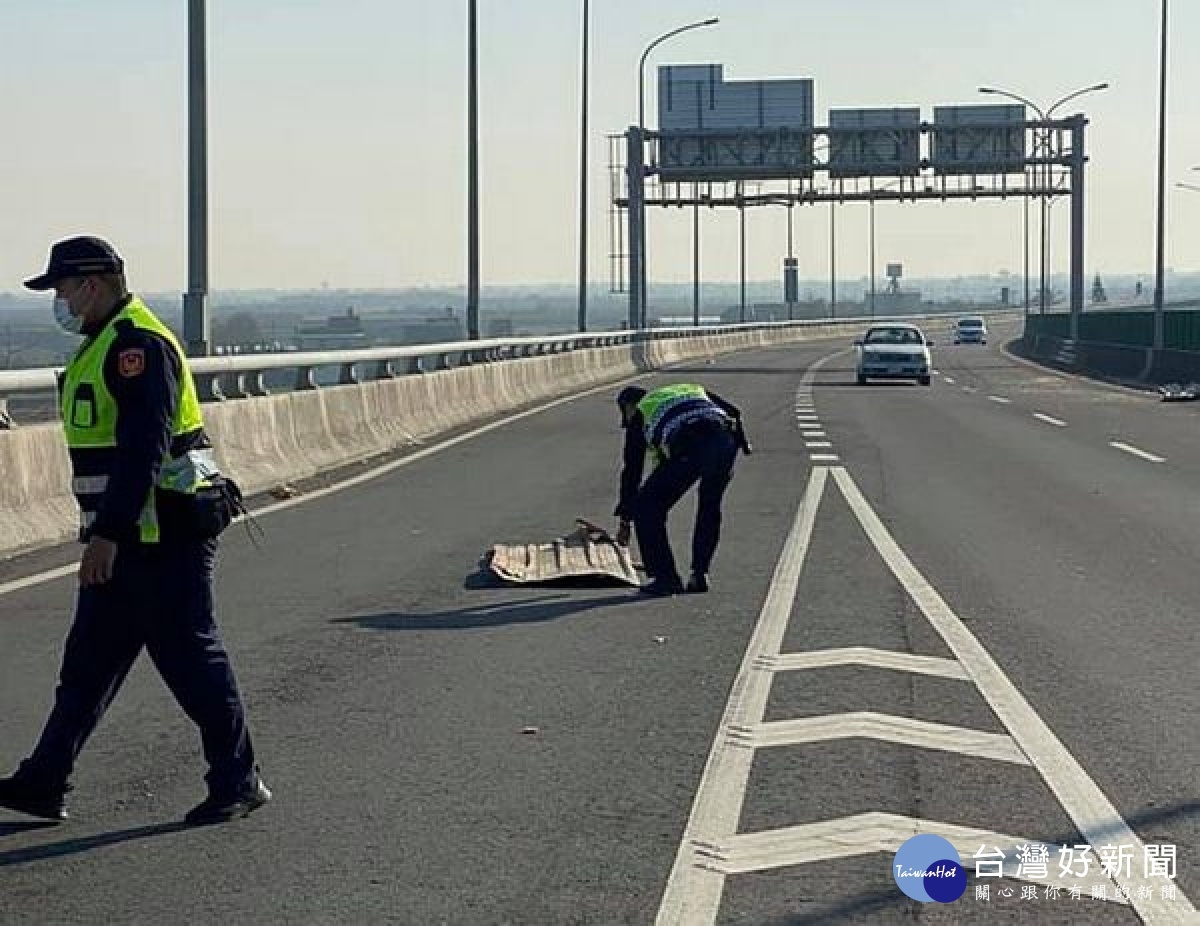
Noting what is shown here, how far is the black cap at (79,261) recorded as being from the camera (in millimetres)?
6637

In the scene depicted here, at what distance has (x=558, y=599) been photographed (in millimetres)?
12281

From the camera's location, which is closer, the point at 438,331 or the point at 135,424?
the point at 135,424

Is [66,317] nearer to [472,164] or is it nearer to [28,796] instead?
[28,796]

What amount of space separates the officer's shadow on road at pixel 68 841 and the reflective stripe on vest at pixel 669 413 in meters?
5.78

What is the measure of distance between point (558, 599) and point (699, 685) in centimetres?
294

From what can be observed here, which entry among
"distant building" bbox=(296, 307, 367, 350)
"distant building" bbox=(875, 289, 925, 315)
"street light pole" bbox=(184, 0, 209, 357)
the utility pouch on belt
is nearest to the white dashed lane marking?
"street light pole" bbox=(184, 0, 209, 357)

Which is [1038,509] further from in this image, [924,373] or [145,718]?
[924,373]

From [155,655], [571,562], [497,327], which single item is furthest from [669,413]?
[497,327]

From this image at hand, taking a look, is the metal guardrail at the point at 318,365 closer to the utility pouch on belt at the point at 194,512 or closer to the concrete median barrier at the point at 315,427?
the concrete median barrier at the point at 315,427

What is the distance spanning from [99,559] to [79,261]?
0.92 m

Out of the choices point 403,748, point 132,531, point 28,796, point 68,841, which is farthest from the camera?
point 403,748

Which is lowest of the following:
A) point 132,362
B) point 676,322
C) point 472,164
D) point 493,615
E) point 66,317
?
point 493,615

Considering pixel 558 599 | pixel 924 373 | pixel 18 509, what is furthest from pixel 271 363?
pixel 924 373

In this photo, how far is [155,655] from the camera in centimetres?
691
